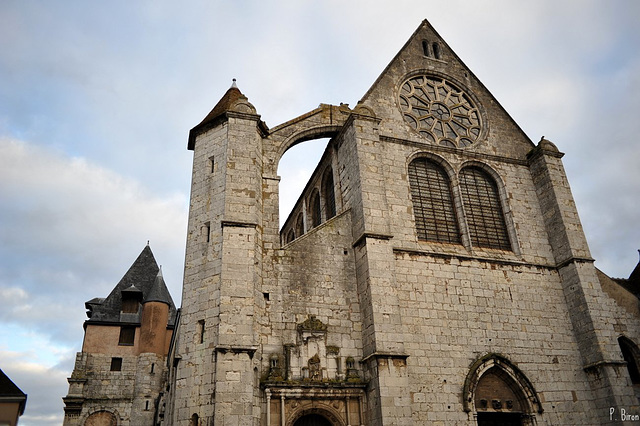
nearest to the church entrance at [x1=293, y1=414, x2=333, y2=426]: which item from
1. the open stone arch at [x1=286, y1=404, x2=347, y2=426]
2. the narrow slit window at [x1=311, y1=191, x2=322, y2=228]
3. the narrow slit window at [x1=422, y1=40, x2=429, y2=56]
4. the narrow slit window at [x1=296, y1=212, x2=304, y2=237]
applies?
the open stone arch at [x1=286, y1=404, x2=347, y2=426]

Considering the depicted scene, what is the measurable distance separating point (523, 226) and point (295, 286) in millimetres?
6854

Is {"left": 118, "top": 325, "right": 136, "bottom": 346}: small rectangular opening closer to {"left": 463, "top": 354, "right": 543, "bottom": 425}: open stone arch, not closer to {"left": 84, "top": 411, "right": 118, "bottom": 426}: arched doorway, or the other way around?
{"left": 84, "top": 411, "right": 118, "bottom": 426}: arched doorway

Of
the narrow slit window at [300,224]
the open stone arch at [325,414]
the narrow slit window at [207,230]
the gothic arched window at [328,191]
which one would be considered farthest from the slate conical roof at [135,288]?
the open stone arch at [325,414]

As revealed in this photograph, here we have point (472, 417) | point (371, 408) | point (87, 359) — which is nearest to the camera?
point (371, 408)

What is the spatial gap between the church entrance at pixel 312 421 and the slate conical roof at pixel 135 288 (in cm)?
1321

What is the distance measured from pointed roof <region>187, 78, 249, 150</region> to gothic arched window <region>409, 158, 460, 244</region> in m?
5.03

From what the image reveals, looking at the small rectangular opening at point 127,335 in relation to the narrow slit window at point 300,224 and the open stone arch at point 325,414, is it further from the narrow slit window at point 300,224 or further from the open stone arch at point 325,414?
the open stone arch at point 325,414

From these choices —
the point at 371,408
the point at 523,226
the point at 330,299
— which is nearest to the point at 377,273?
the point at 330,299

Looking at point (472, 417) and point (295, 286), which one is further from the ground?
point (295, 286)

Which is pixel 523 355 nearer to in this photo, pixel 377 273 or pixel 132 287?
pixel 377 273

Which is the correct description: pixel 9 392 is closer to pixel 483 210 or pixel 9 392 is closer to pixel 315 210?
pixel 315 210

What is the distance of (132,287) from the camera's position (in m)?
22.7

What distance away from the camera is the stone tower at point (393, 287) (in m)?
9.64

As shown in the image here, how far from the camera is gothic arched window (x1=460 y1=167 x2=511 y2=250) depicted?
13.2m
